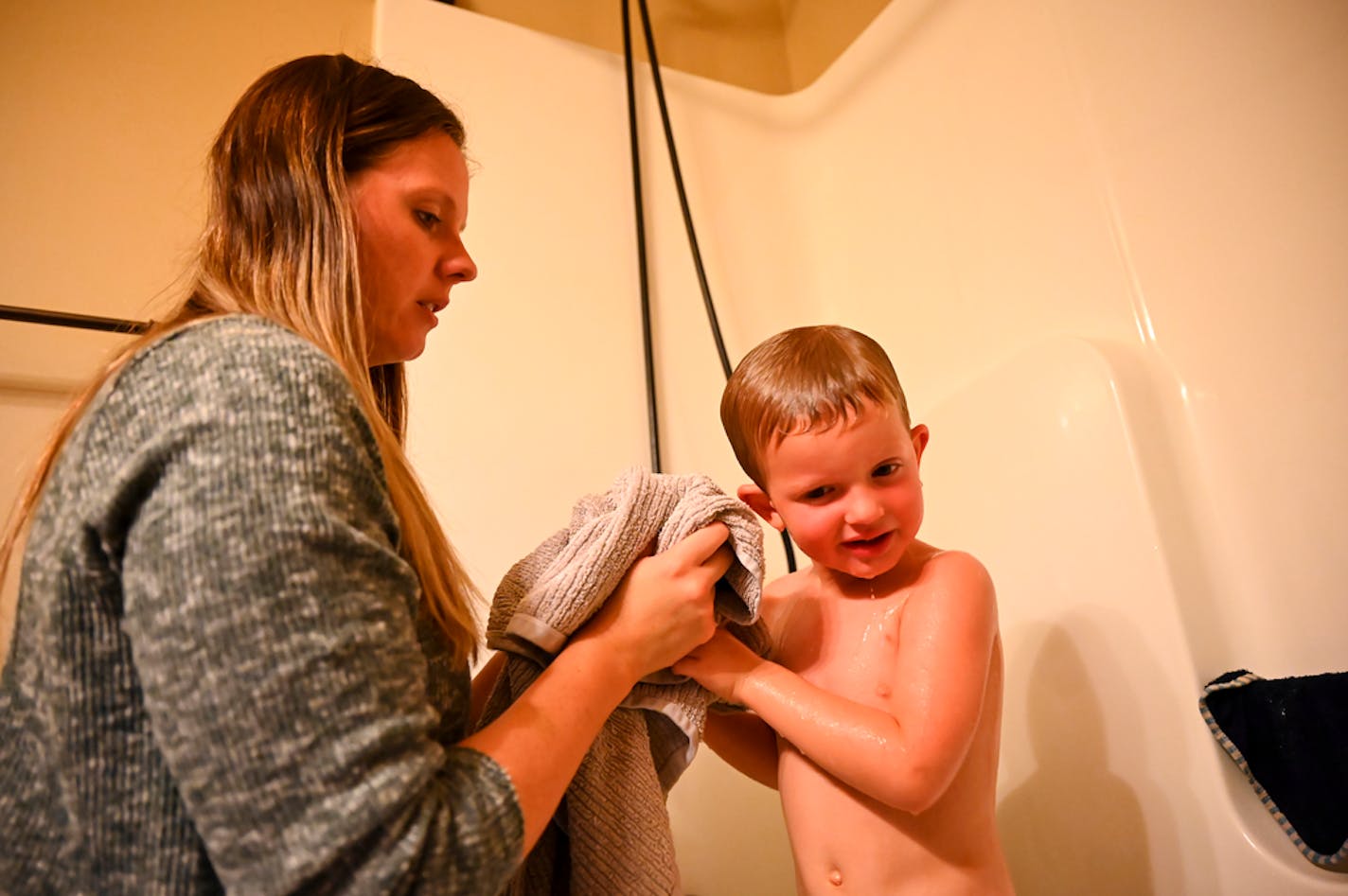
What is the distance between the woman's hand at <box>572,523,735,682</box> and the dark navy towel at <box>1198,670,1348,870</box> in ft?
1.63

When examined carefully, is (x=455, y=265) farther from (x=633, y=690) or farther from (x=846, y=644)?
(x=846, y=644)

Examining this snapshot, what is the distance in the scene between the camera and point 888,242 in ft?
4.35

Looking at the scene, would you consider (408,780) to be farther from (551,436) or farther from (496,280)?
(496,280)

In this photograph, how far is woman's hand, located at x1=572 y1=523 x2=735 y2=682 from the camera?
610 mm

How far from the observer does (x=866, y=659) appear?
76 cm

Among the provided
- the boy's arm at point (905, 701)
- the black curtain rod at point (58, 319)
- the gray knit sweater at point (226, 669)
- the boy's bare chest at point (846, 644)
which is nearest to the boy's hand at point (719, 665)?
the boy's arm at point (905, 701)

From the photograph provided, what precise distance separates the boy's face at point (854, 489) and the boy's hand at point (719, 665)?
124 millimetres

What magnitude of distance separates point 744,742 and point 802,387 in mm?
355

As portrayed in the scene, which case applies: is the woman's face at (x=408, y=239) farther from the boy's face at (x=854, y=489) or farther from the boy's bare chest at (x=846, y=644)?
the boy's bare chest at (x=846, y=644)

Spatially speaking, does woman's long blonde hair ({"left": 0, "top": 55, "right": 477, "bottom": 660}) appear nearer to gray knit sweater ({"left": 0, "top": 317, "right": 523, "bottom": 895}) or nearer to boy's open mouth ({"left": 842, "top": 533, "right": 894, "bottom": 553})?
gray knit sweater ({"left": 0, "top": 317, "right": 523, "bottom": 895})

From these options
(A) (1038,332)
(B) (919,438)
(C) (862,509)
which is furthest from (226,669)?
(A) (1038,332)

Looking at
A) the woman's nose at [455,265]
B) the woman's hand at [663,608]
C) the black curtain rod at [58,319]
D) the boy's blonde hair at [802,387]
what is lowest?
the woman's hand at [663,608]

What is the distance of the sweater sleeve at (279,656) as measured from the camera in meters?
0.38

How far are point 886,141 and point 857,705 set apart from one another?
0.99 m
